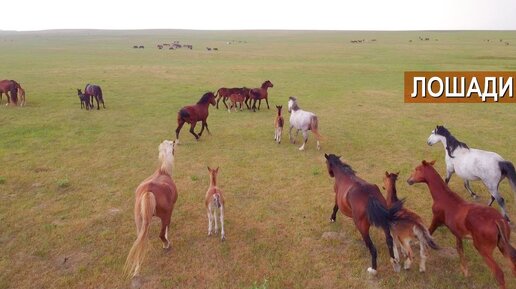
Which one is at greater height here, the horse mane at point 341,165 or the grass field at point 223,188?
the horse mane at point 341,165

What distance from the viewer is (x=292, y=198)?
9008 millimetres

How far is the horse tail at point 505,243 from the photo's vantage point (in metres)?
5.05

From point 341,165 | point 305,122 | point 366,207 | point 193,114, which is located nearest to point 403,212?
point 366,207

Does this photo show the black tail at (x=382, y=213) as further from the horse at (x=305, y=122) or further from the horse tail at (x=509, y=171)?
the horse at (x=305, y=122)

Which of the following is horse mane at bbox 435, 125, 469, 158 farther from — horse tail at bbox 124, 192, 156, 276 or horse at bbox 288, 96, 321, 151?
horse tail at bbox 124, 192, 156, 276

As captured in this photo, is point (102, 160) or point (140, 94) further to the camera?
point (140, 94)

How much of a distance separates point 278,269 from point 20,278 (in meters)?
4.38

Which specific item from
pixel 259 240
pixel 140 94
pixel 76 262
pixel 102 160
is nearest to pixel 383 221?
pixel 259 240

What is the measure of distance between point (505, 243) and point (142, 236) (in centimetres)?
536

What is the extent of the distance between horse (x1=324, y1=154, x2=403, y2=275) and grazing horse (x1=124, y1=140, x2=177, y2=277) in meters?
3.26

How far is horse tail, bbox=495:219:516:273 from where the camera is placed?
5.05m

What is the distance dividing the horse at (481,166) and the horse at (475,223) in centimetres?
204

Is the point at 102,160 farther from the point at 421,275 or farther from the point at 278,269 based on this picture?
the point at 421,275

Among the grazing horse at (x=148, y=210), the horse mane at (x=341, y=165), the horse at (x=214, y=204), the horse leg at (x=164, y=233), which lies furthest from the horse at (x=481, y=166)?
the horse leg at (x=164, y=233)
